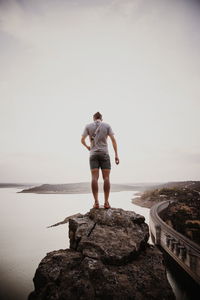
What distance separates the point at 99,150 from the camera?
5.46 m

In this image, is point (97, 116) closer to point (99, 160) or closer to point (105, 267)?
point (99, 160)

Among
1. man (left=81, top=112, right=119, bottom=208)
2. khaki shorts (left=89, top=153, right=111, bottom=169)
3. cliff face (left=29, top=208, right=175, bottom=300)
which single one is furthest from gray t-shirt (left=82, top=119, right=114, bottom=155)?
cliff face (left=29, top=208, right=175, bottom=300)

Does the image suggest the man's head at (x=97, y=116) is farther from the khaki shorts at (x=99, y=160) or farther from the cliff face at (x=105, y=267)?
the cliff face at (x=105, y=267)

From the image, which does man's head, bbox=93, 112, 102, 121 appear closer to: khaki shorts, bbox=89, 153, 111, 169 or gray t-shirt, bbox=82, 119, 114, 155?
gray t-shirt, bbox=82, 119, 114, 155

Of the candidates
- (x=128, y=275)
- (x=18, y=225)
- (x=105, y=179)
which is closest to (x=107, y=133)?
(x=105, y=179)

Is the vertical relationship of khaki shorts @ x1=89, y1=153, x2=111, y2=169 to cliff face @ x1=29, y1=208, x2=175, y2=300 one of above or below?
above

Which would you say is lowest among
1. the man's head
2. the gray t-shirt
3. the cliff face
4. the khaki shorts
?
the cliff face

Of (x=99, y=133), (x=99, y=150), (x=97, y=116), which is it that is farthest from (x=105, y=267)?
(x=97, y=116)

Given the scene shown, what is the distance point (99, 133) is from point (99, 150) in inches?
22.7

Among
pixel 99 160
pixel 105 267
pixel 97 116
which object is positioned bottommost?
pixel 105 267

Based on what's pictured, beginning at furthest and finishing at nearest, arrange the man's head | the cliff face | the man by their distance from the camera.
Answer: the man's head < the man < the cliff face

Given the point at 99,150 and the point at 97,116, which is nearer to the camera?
the point at 99,150

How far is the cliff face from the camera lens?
407 cm

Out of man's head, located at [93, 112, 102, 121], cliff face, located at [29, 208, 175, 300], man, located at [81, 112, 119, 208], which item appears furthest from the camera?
man's head, located at [93, 112, 102, 121]
